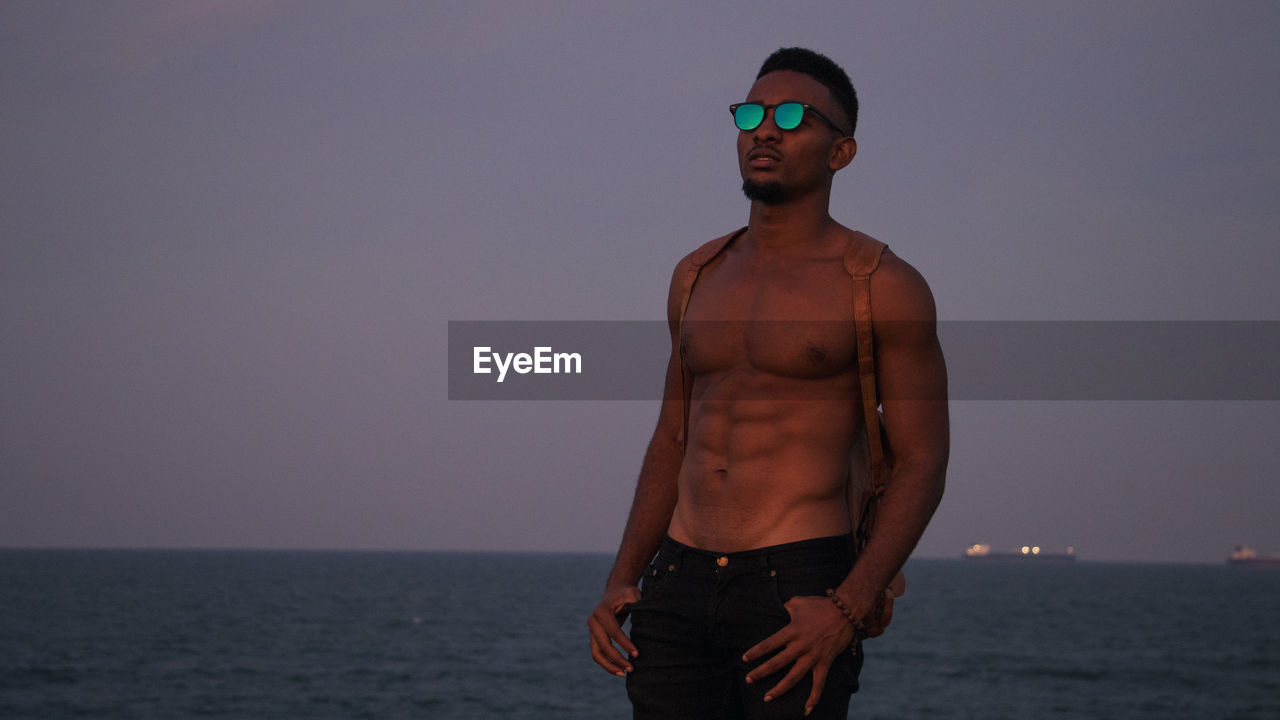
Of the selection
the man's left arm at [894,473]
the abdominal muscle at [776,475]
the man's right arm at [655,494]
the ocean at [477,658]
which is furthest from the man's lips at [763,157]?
the ocean at [477,658]

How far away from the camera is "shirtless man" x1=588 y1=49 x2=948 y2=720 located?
3.68 metres

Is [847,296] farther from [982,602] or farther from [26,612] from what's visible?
[982,602]

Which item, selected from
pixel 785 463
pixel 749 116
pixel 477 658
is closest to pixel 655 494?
pixel 785 463

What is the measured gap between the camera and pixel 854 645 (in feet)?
12.3

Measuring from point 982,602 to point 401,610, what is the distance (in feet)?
248

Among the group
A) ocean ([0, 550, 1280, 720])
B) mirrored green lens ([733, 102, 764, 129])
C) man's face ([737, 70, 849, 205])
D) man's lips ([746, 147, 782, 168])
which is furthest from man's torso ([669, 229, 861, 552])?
ocean ([0, 550, 1280, 720])

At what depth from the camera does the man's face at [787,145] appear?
3.99 meters

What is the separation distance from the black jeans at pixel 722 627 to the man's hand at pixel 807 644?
63 mm

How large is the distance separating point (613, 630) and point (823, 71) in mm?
1992

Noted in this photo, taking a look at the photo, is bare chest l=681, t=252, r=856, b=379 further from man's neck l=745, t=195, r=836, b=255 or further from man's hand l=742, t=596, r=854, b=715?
man's hand l=742, t=596, r=854, b=715

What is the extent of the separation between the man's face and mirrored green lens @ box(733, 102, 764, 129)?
0.02m

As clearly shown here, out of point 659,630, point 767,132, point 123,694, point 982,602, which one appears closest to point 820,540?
point 659,630

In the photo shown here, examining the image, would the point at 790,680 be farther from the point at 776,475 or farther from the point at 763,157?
the point at 763,157

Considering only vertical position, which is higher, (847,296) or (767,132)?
(767,132)
